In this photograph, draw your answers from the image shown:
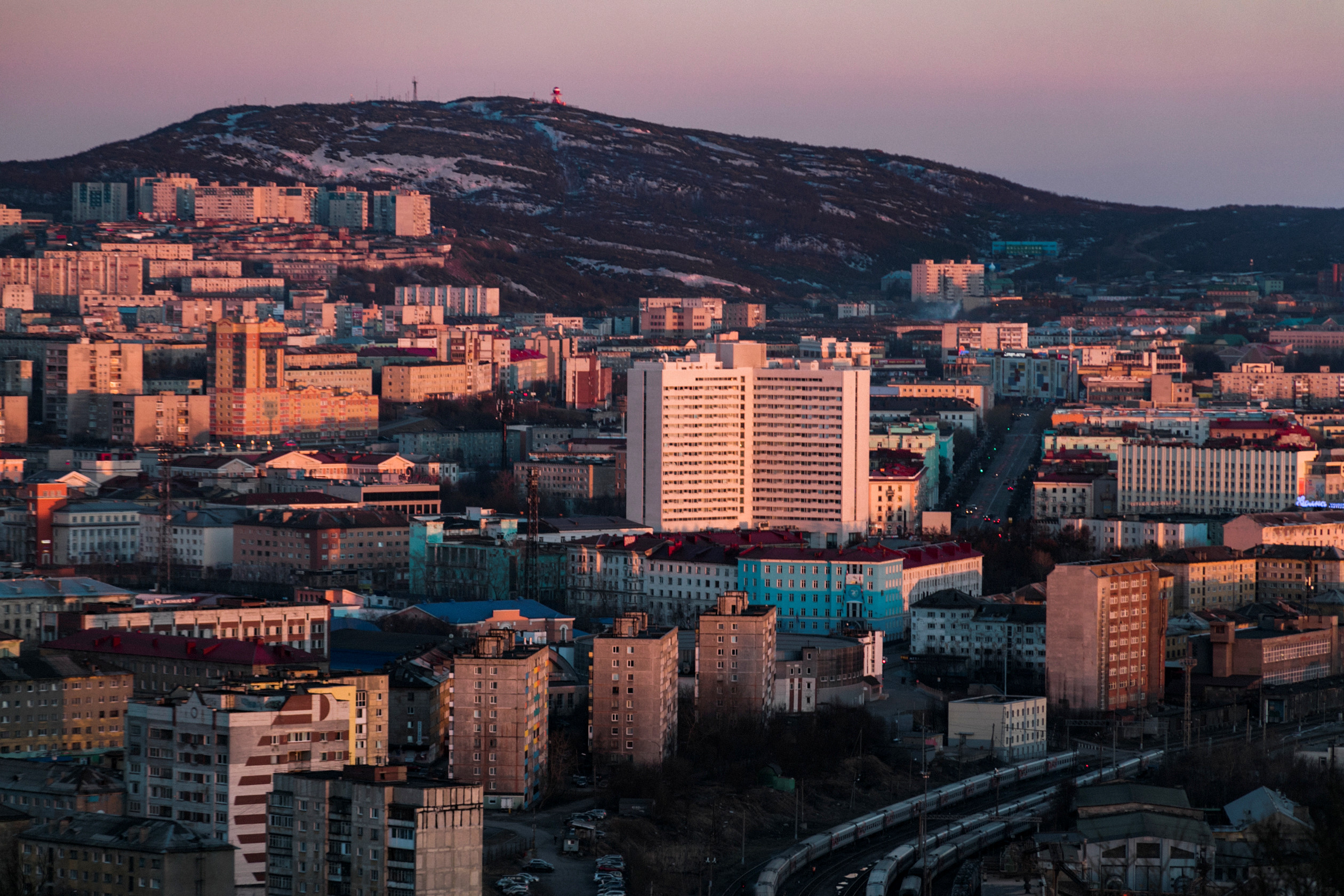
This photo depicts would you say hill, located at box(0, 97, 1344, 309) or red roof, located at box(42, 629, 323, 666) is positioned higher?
hill, located at box(0, 97, 1344, 309)

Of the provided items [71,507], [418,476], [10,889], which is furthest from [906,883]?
[418,476]

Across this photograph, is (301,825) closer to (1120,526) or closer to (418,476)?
(1120,526)

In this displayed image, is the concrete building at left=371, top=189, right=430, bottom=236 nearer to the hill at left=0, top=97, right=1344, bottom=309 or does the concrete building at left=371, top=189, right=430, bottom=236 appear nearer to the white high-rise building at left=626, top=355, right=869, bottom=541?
the hill at left=0, top=97, right=1344, bottom=309

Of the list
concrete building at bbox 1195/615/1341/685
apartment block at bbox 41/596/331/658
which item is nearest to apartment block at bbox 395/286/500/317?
apartment block at bbox 41/596/331/658

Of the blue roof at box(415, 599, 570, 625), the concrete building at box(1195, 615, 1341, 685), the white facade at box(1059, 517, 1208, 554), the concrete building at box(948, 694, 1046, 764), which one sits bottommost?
the concrete building at box(948, 694, 1046, 764)

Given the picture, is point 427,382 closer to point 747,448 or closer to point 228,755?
point 747,448

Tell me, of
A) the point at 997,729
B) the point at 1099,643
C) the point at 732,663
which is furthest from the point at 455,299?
the point at 997,729
